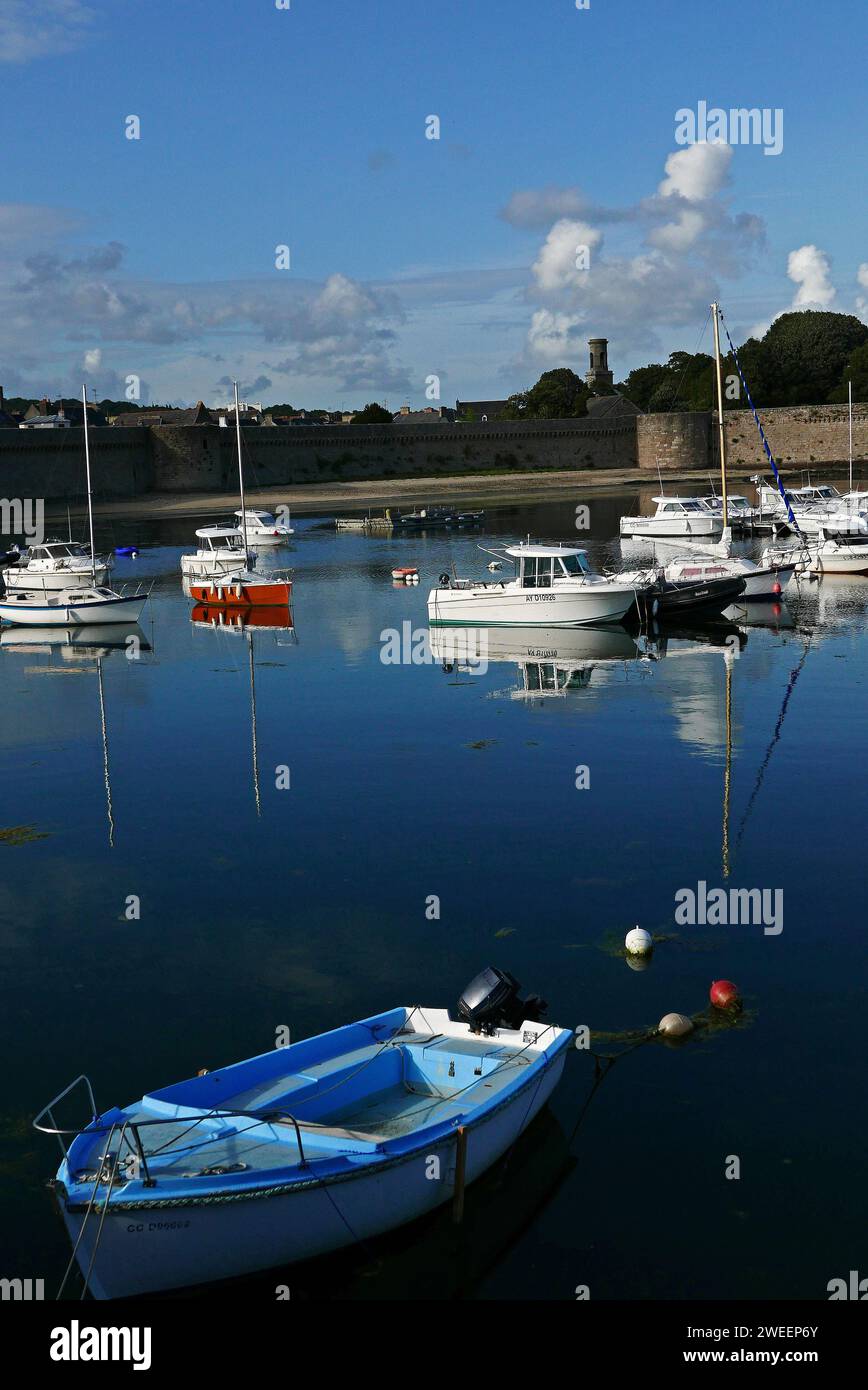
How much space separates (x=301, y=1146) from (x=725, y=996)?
4.30 meters

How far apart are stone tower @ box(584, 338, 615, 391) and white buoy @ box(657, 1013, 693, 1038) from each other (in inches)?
4488

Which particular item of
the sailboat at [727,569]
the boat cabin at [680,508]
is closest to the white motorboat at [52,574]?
the sailboat at [727,569]

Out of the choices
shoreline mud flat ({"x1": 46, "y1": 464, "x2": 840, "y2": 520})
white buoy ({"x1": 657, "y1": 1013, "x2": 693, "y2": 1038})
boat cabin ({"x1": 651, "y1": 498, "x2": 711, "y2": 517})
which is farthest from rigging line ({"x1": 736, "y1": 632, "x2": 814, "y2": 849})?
shoreline mud flat ({"x1": 46, "y1": 464, "x2": 840, "y2": 520})

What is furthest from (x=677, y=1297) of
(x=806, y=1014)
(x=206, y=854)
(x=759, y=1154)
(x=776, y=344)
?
(x=776, y=344)

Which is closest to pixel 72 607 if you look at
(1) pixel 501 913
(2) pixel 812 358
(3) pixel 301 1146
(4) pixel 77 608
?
(4) pixel 77 608

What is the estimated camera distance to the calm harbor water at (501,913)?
8750 millimetres

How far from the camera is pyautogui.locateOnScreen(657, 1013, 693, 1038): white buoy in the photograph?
10.8 meters

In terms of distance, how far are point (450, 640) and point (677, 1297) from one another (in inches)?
890

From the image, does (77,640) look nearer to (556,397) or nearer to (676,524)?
(676,524)

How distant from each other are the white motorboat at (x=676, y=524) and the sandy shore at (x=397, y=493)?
23.3 meters

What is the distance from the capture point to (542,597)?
30.0 metres

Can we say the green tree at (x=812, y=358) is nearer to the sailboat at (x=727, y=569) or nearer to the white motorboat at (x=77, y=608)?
the sailboat at (x=727, y=569)

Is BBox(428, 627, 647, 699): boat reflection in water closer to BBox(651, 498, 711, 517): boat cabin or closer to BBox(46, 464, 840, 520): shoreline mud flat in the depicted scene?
BBox(651, 498, 711, 517): boat cabin
